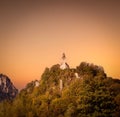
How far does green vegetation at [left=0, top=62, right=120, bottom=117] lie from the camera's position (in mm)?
26953

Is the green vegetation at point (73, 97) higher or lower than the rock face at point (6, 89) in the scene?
lower

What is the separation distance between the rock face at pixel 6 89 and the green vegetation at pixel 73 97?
159 ft

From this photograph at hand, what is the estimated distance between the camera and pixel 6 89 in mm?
100750

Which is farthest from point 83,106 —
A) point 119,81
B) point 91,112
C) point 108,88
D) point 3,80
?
point 3,80

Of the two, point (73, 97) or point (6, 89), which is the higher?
point (6, 89)

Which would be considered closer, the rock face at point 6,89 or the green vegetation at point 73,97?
the green vegetation at point 73,97

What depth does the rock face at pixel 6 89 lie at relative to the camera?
91.6 meters

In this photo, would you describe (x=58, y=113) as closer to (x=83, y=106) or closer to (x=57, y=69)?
(x=83, y=106)

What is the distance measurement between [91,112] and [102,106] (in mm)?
994

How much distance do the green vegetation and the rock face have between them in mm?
48421

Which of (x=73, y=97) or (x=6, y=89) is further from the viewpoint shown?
(x=6, y=89)

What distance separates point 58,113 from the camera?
29938 millimetres

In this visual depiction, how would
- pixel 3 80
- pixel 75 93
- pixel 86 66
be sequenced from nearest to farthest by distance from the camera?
pixel 75 93, pixel 86 66, pixel 3 80

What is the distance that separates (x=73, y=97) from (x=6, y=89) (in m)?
71.4
